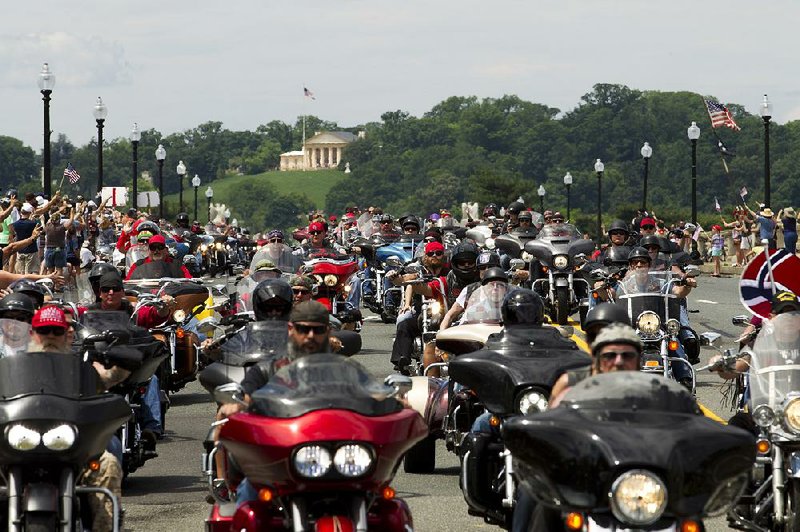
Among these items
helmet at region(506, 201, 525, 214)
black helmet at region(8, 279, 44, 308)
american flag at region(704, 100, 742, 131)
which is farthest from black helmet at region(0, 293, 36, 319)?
american flag at region(704, 100, 742, 131)

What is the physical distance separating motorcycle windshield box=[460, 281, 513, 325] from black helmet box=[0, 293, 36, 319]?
405 centimetres

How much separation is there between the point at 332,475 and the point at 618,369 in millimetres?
1385

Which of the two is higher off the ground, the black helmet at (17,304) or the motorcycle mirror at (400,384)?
the black helmet at (17,304)

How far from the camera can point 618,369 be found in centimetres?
828

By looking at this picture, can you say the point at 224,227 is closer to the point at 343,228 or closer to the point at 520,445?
the point at 343,228

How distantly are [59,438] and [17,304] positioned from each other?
2.73m

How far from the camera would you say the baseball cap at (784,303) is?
38.3 ft

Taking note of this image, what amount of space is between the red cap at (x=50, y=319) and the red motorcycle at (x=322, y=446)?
1.81 m

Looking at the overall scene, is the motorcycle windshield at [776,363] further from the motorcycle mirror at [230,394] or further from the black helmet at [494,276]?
the black helmet at [494,276]

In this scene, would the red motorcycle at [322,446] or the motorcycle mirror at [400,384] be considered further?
the motorcycle mirror at [400,384]

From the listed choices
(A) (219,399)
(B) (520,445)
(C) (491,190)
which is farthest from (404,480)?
(C) (491,190)

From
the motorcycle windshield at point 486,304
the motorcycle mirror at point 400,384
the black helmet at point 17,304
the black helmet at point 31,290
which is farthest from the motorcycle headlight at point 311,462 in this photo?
the motorcycle windshield at point 486,304

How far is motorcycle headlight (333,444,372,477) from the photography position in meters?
8.00

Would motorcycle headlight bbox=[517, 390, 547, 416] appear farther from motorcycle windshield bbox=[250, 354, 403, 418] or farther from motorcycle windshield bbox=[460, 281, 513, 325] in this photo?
motorcycle windshield bbox=[460, 281, 513, 325]
